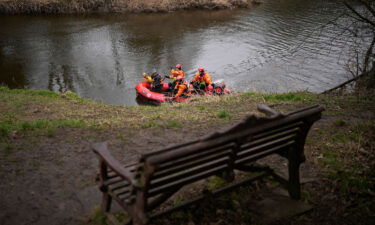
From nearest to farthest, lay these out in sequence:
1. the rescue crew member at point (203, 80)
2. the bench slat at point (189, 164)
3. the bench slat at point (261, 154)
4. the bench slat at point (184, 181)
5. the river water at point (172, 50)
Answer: the bench slat at point (189, 164)
the bench slat at point (184, 181)
the bench slat at point (261, 154)
the rescue crew member at point (203, 80)
the river water at point (172, 50)

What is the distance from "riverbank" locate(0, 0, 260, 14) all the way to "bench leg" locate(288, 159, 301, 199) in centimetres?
2530

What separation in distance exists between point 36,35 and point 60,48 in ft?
10.8

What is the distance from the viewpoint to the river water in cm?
1620

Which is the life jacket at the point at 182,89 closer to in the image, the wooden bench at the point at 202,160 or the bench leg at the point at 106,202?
the wooden bench at the point at 202,160

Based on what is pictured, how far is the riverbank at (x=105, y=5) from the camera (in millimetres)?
26266

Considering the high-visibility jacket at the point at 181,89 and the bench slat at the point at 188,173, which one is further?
the high-visibility jacket at the point at 181,89

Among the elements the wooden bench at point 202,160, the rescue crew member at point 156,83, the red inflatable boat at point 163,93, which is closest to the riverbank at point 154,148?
the wooden bench at point 202,160

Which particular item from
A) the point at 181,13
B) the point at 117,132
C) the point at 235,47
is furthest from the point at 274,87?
the point at 181,13

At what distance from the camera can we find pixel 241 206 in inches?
158

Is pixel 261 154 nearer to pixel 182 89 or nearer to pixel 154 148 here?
pixel 154 148

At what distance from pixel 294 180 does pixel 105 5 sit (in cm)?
2641

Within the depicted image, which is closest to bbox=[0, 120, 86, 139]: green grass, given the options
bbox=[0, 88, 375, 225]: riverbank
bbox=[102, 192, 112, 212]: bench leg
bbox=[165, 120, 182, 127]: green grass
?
bbox=[0, 88, 375, 225]: riverbank

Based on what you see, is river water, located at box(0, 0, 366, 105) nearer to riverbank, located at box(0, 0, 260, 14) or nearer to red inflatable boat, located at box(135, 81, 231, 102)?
red inflatable boat, located at box(135, 81, 231, 102)

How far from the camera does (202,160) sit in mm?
3303
